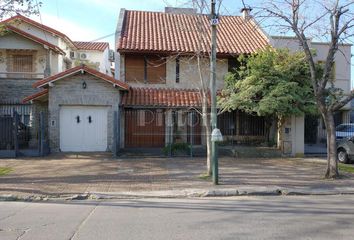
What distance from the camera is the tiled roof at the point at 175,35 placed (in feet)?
74.4

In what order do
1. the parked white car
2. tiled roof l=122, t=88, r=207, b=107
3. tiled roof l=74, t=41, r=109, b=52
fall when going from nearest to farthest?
1. tiled roof l=122, t=88, r=207, b=107
2. the parked white car
3. tiled roof l=74, t=41, r=109, b=52

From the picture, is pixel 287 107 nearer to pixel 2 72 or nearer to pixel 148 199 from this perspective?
pixel 148 199

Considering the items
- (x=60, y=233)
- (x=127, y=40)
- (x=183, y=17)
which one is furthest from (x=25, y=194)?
(x=183, y=17)

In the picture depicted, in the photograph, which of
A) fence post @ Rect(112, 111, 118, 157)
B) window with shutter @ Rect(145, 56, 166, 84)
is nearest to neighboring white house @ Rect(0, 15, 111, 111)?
window with shutter @ Rect(145, 56, 166, 84)

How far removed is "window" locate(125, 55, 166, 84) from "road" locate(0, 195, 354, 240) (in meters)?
13.1

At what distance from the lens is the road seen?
275 inches

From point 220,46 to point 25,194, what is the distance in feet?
49.1

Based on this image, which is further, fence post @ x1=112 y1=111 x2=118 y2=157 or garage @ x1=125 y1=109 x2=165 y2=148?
garage @ x1=125 y1=109 x2=165 y2=148

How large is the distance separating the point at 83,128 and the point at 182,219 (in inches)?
528

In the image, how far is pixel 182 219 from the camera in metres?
8.16

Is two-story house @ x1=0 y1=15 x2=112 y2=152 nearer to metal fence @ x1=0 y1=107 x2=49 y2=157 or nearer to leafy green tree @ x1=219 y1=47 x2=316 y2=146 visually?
metal fence @ x1=0 y1=107 x2=49 y2=157

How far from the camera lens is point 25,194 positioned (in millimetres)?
11109

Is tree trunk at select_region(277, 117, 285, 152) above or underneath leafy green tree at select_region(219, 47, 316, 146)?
underneath

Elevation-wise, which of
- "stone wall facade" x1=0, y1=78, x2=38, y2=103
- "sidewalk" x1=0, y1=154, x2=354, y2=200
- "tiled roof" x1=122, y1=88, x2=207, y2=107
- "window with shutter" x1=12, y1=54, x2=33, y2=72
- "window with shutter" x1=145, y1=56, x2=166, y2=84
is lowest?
"sidewalk" x1=0, y1=154, x2=354, y2=200
